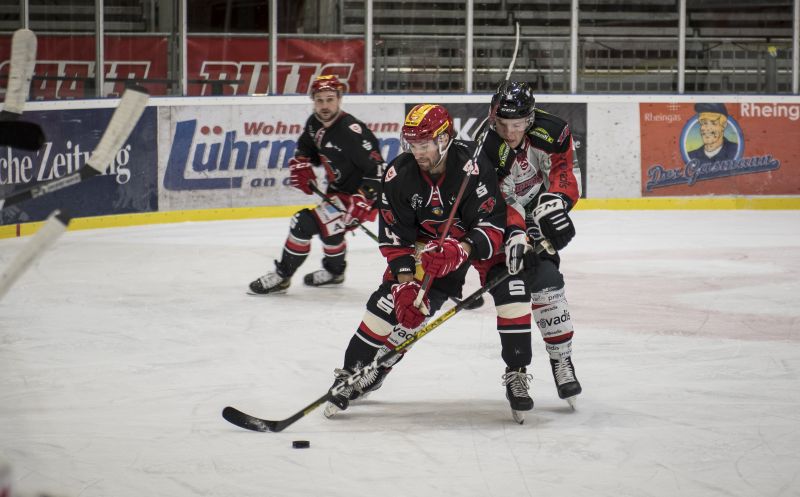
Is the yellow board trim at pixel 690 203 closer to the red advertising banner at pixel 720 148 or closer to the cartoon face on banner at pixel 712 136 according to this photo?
the red advertising banner at pixel 720 148

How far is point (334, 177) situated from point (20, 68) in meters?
4.03

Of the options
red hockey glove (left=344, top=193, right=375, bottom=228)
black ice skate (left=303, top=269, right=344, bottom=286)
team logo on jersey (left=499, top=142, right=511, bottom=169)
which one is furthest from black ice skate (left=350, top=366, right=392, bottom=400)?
black ice skate (left=303, top=269, right=344, bottom=286)

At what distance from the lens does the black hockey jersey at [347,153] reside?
603cm

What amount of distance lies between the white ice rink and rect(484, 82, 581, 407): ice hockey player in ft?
0.76

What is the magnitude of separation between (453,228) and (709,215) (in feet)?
21.3

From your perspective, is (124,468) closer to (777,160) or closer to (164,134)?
(164,134)

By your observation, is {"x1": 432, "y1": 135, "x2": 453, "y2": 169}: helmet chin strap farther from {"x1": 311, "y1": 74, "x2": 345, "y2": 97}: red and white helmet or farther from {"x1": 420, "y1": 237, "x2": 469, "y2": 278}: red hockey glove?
{"x1": 311, "y1": 74, "x2": 345, "y2": 97}: red and white helmet

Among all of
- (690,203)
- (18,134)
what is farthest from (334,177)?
(690,203)

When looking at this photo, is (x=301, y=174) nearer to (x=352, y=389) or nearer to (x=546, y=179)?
(x=546, y=179)

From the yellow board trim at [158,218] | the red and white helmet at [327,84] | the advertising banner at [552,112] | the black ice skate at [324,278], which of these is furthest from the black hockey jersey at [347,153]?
the advertising banner at [552,112]

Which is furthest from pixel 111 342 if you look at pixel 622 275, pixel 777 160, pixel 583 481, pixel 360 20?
pixel 777 160

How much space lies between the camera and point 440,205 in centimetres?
364

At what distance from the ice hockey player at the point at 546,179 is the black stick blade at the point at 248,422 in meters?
0.94

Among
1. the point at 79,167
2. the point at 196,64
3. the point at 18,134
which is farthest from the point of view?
the point at 196,64
